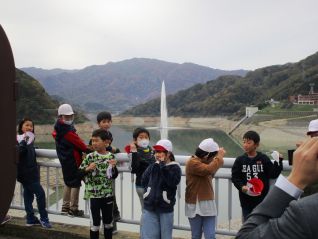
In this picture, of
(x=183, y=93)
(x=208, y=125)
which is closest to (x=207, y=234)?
(x=208, y=125)

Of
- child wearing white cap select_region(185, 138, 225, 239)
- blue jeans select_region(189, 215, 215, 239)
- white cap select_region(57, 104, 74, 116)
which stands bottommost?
blue jeans select_region(189, 215, 215, 239)

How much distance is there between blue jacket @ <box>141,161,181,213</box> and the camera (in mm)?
3414

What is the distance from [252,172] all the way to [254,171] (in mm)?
22

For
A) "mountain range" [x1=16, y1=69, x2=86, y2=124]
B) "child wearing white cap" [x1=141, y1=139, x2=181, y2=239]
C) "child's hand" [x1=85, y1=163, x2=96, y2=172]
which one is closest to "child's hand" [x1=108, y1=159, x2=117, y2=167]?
"child's hand" [x1=85, y1=163, x2=96, y2=172]

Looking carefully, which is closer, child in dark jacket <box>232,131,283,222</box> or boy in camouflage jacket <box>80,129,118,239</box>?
child in dark jacket <box>232,131,283,222</box>

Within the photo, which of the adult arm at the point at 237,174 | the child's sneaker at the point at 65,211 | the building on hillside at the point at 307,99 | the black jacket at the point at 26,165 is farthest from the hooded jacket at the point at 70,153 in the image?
the building on hillside at the point at 307,99

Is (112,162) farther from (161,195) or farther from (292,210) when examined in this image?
→ (292,210)

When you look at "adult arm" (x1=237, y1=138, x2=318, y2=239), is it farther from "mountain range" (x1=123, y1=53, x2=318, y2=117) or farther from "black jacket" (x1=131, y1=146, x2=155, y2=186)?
"mountain range" (x1=123, y1=53, x2=318, y2=117)

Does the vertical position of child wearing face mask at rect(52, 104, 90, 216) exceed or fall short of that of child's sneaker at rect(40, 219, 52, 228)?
it exceeds it

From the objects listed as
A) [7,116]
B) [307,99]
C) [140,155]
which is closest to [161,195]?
[140,155]

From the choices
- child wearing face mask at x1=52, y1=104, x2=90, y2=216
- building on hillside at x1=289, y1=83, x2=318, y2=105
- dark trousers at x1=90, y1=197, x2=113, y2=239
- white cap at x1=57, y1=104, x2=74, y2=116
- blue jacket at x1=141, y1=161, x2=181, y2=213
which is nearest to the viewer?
blue jacket at x1=141, y1=161, x2=181, y2=213

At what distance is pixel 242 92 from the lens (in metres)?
116

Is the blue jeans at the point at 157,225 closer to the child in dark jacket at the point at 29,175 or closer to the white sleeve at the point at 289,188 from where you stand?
the child in dark jacket at the point at 29,175

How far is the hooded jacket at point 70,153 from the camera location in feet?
13.2
